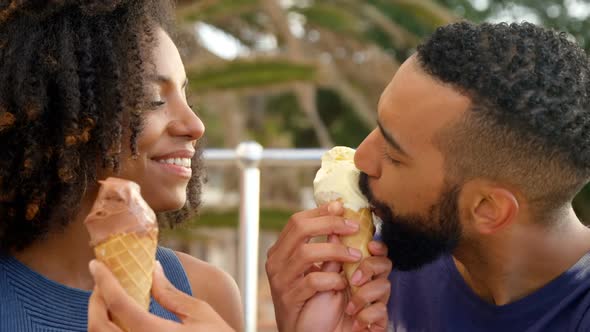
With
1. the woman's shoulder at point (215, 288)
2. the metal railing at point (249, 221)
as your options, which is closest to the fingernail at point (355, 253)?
the woman's shoulder at point (215, 288)

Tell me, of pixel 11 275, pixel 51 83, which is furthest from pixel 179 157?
pixel 11 275

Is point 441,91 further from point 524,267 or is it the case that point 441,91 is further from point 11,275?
point 11,275

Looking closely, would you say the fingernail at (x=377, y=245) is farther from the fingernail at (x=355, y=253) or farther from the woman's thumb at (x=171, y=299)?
the woman's thumb at (x=171, y=299)

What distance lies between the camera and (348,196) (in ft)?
6.73

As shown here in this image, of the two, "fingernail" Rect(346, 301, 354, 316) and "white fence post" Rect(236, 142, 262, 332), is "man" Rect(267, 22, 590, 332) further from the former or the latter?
"white fence post" Rect(236, 142, 262, 332)

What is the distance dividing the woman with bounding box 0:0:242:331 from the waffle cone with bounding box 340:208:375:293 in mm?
441

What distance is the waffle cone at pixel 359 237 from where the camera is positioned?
1986mm

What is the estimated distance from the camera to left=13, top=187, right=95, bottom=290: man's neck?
6.65 feet

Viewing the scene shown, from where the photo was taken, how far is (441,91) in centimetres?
191

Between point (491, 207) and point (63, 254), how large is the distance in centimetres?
111

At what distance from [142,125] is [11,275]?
1.66ft

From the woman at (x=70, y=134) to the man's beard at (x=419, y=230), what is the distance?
0.54m

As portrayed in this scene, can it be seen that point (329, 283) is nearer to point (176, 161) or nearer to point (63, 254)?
point (176, 161)

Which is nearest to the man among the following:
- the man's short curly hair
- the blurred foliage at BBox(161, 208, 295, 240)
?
the man's short curly hair
